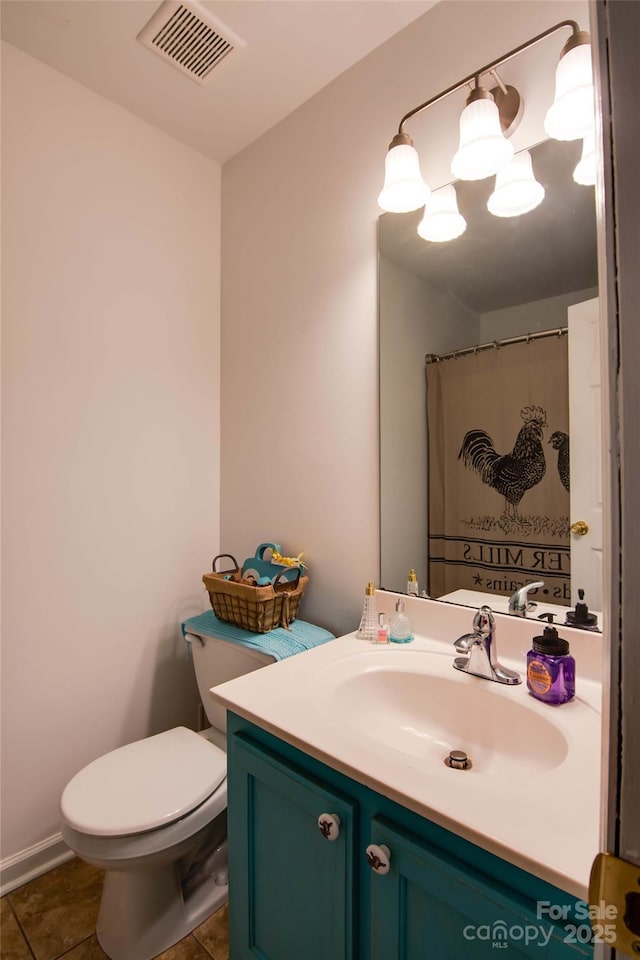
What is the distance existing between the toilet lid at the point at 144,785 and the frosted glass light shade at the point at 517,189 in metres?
1.65

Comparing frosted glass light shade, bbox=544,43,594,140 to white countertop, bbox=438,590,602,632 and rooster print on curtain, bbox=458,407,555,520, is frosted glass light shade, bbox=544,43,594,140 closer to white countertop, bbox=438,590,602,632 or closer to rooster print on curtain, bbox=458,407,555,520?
rooster print on curtain, bbox=458,407,555,520

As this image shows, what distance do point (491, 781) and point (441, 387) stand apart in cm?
95

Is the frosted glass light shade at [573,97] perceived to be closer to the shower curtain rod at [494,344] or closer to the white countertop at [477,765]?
the shower curtain rod at [494,344]

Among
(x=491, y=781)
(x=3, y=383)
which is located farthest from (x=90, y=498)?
(x=491, y=781)

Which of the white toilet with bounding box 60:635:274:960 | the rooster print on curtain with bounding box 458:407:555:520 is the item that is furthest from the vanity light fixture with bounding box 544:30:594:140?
the white toilet with bounding box 60:635:274:960

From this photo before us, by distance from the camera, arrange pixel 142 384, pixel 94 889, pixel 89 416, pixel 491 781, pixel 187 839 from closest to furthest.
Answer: pixel 491 781
pixel 187 839
pixel 94 889
pixel 89 416
pixel 142 384

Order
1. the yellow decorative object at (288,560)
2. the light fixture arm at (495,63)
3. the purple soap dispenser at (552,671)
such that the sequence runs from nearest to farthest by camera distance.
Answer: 1. the purple soap dispenser at (552,671)
2. the light fixture arm at (495,63)
3. the yellow decorative object at (288,560)

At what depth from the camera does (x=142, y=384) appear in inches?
68.9

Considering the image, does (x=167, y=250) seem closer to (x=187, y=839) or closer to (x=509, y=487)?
(x=509, y=487)

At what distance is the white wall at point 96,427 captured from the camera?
4.81ft

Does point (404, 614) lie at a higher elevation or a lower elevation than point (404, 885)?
higher

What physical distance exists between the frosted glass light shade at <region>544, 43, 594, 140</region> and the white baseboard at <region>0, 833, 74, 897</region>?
7.85ft

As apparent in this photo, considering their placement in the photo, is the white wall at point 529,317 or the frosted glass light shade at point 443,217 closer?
the white wall at point 529,317

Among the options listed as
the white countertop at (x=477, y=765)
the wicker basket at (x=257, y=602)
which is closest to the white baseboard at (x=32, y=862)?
the wicker basket at (x=257, y=602)
